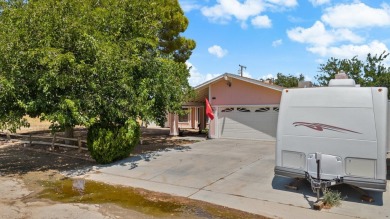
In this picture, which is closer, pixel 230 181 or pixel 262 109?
pixel 230 181

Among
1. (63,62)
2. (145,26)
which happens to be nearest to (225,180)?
(63,62)

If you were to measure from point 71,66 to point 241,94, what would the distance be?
11.4m

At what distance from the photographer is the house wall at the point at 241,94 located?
18.2 meters

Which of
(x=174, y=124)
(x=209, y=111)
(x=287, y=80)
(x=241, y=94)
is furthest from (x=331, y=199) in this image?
(x=287, y=80)

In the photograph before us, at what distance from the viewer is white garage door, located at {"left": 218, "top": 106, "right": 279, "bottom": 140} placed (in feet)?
59.7

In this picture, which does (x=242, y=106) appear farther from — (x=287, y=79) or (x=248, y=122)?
(x=287, y=79)

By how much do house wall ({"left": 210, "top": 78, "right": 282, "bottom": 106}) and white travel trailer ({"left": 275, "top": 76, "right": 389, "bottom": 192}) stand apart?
1002cm

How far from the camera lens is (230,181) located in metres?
9.34

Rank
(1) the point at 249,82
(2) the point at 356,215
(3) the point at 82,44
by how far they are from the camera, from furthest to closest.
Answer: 1. (1) the point at 249,82
2. (3) the point at 82,44
3. (2) the point at 356,215

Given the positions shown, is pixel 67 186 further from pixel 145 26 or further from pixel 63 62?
pixel 145 26

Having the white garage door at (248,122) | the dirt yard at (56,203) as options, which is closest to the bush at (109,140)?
the dirt yard at (56,203)

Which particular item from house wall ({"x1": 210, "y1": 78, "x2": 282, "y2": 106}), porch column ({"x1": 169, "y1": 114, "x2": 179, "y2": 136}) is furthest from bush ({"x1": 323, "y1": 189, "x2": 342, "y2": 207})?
porch column ({"x1": 169, "y1": 114, "x2": 179, "y2": 136})

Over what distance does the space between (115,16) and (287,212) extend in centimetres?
990

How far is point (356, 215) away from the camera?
654 cm
